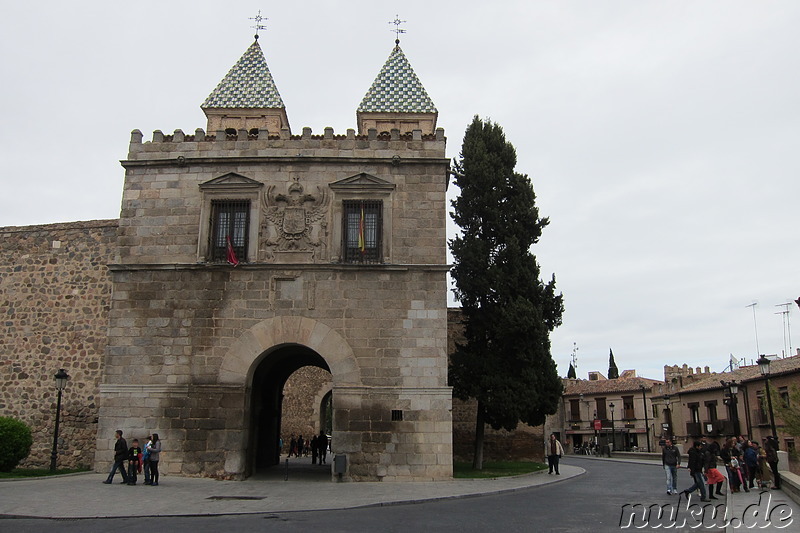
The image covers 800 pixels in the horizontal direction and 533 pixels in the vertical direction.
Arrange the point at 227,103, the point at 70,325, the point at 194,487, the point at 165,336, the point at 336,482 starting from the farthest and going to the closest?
the point at 227,103 → the point at 70,325 → the point at 165,336 → the point at 336,482 → the point at 194,487

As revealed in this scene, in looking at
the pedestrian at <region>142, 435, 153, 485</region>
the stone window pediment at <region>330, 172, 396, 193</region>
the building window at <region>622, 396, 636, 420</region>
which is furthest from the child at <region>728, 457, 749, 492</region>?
the building window at <region>622, 396, 636, 420</region>

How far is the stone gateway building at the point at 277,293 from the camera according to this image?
1667 cm

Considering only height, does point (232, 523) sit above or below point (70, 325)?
below

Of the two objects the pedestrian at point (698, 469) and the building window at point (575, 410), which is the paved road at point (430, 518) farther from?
the building window at point (575, 410)

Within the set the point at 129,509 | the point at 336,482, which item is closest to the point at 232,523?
the point at 129,509

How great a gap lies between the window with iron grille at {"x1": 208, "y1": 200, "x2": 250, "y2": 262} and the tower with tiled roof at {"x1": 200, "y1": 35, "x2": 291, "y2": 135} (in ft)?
43.2

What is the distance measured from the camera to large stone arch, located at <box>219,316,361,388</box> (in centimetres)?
1697

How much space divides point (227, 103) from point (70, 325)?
14.0 metres

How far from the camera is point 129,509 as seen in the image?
37.5 feet

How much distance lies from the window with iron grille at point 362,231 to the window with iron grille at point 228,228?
9.12 ft

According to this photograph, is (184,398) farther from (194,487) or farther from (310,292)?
(310,292)

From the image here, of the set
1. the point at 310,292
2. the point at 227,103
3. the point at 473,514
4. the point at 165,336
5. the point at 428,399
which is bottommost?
the point at 473,514

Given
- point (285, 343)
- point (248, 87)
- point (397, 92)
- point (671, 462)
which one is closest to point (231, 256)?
point (285, 343)

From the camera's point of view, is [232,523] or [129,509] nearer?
[232,523]
